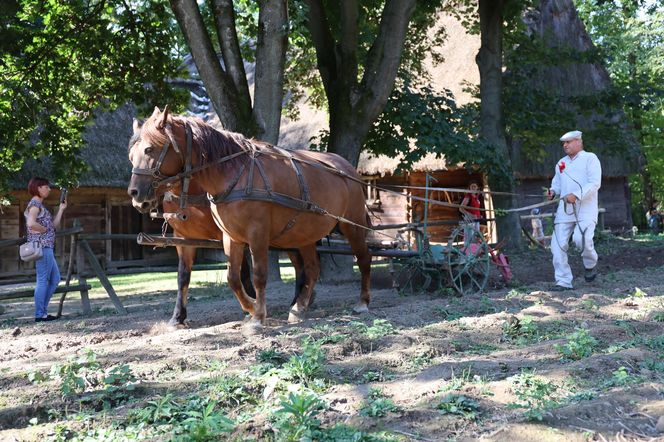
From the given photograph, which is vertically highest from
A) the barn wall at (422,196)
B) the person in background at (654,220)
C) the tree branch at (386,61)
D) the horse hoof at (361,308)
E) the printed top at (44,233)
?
the tree branch at (386,61)

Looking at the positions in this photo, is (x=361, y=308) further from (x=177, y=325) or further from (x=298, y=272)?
(x=177, y=325)

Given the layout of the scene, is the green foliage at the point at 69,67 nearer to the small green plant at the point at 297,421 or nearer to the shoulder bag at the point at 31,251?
the shoulder bag at the point at 31,251

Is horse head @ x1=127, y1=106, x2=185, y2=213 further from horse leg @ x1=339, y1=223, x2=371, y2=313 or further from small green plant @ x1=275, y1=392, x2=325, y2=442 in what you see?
small green plant @ x1=275, y1=392, x2=325, y2=442

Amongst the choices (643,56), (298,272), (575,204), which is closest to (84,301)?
(298,272)

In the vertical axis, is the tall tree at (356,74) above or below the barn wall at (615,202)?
above

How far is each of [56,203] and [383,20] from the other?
38.4 feet

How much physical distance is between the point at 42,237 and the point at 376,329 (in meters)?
4.53

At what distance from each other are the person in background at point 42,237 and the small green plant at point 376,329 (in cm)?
404

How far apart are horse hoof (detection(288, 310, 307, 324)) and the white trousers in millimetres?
3309

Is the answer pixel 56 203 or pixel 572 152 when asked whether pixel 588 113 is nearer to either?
pixel 572 152

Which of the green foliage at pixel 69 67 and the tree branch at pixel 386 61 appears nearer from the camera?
the tree branch at pixel 386 61

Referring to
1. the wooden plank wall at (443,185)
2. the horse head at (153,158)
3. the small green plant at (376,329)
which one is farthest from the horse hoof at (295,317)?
the wooden plank wall at (443,185)

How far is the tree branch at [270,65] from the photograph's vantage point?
9.22m

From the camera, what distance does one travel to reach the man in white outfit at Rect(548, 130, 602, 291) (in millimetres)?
8170
